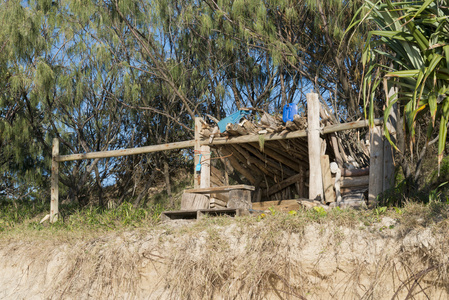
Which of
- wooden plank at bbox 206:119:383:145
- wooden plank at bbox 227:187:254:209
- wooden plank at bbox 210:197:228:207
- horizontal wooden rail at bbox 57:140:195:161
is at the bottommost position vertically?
wooden plank at bbox 210:197:228:207

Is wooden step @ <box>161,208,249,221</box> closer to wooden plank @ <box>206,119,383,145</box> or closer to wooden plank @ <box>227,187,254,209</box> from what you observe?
wooden plank @ <box>227,187,254,209</box>

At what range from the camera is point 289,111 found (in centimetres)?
823

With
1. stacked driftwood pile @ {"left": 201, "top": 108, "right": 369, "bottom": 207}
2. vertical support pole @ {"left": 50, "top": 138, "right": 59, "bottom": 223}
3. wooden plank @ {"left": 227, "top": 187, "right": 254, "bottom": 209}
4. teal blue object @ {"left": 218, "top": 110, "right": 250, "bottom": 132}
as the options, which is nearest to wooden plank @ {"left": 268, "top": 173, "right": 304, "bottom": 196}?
stacked driftwood pile @ {"left": 201, "top": 108, "right": 369, "bottom": 207}

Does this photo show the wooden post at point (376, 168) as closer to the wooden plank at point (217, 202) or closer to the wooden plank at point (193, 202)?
the wooden plank at point (193, 202)

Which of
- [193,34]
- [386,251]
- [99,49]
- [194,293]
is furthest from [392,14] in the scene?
[99,49]

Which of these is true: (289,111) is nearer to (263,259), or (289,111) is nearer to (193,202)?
(193,202)

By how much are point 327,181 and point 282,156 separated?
1.65 metres

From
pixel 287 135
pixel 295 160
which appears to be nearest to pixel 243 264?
pixel 287 135

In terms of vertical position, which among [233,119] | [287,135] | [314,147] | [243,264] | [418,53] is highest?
[418,53]

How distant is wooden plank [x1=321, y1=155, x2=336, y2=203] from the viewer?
769cm

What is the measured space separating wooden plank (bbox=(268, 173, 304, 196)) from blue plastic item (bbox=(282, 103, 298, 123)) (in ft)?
4.81

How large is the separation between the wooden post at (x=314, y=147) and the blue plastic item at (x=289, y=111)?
38 cm

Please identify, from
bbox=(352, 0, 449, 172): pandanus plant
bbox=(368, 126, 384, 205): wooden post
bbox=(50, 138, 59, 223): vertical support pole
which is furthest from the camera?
bbox=(50, 138, 59, 223): vertical support pole

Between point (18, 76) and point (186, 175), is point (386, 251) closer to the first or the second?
point (18, 76)
